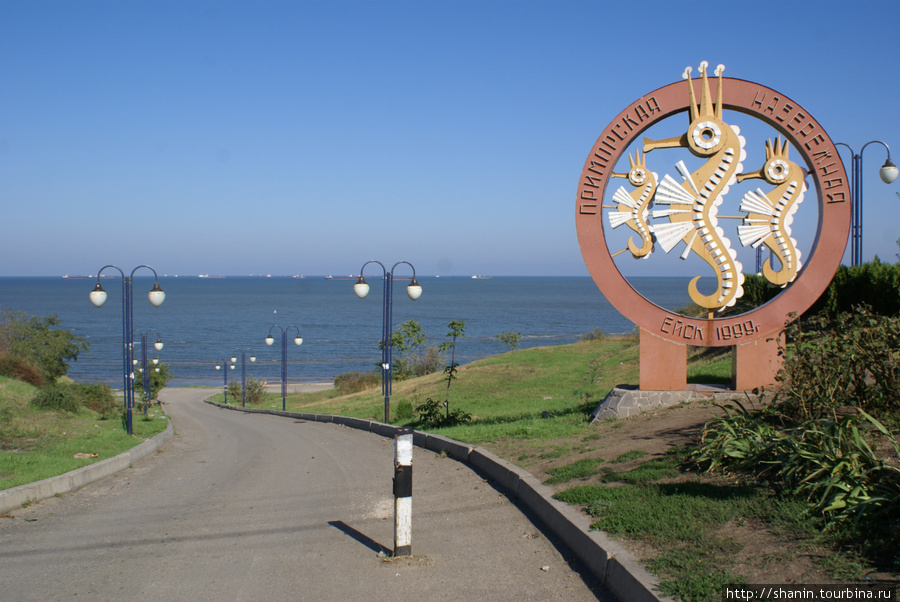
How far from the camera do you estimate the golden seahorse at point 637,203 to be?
1239 cm

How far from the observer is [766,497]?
5.56 meters

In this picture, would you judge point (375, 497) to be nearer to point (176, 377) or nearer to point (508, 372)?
point (508, 372)

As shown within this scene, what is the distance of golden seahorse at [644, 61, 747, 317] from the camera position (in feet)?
39.8

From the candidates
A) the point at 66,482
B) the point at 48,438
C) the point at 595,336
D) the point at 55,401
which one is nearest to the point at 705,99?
the point at 66,482

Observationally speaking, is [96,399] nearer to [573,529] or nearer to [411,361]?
[573,529]

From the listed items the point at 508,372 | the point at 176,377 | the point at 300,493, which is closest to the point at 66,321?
the point at 176,377

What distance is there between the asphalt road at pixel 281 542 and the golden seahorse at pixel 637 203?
532cm

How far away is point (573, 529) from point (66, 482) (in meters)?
6.75

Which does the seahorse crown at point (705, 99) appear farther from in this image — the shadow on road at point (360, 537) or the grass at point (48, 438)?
the grass at point (48, 438)

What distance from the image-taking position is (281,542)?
6465 mm

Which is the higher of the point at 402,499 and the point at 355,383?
the point at 402,499

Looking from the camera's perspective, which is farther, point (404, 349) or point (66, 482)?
point (404, 349)

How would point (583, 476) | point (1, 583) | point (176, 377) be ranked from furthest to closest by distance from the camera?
point (176, 377), point (583, 476), point (1, 583)

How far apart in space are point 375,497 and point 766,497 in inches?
177
